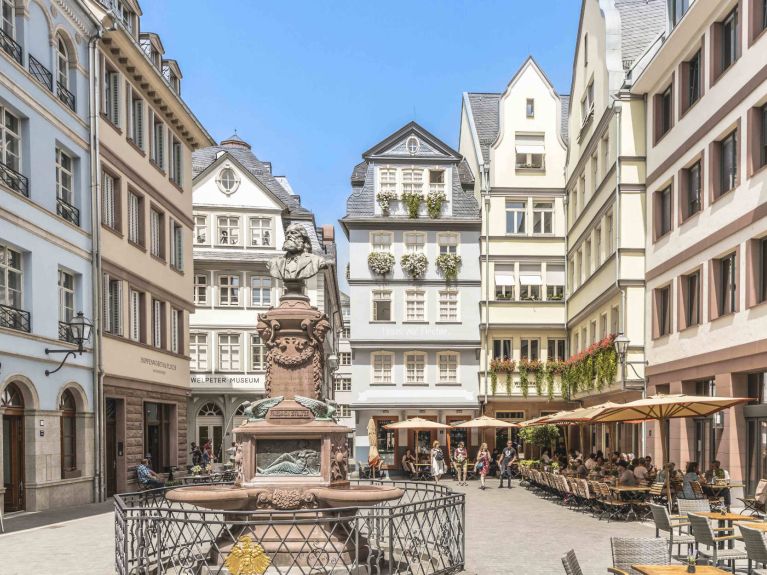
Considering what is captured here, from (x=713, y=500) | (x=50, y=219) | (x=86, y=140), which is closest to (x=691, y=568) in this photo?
(x=713, y=500)

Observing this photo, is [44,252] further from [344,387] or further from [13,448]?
[344,387]

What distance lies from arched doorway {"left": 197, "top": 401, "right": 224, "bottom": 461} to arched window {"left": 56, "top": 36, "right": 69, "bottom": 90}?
2385 cm

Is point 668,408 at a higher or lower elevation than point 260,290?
lower

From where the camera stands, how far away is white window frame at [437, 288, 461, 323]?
39812 mm

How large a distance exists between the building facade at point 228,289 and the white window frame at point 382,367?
16.5 ft

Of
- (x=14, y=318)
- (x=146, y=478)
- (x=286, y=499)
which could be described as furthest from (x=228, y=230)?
(x=286, y=499)

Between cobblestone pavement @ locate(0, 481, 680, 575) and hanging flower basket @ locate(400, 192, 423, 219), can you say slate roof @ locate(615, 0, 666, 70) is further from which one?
cobblestone pavement @ locate(0, 481, 680, 575)

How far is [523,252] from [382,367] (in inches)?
338

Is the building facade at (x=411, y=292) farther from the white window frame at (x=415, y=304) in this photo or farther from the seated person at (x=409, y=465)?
the seated person at (x=409, y=465)

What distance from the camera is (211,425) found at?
44.4 m

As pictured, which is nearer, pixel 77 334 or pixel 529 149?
pixel 77 334

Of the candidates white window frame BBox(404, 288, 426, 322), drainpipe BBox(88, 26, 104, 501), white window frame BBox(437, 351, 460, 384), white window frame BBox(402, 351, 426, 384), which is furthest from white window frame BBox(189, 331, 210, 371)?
drainpipe BBox(88, 26, 104, 501)

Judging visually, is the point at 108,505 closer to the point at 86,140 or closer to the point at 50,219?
the point at 50,219

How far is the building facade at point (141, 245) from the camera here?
2528cm
